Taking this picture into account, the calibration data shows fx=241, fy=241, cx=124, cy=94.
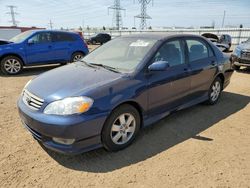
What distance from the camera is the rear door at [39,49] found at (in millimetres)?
8867

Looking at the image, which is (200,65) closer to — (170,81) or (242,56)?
(170,81)

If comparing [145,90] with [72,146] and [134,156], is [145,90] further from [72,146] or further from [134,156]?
[72,146]

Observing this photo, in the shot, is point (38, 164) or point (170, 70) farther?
point (170, 70)

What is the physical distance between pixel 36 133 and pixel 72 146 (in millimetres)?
551

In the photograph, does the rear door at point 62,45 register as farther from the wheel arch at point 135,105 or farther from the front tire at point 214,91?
the wheel arch at point 135,105

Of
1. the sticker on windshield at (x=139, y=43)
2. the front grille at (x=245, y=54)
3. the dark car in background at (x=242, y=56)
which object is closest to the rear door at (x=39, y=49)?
the sticker on windshield at (x=139, y=43)

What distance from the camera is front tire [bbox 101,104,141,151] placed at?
3.16 meters

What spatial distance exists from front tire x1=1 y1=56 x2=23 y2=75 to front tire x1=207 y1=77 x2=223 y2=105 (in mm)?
6802

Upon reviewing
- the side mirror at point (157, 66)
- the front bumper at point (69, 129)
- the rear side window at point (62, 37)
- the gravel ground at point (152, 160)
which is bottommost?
the gravel ground at point (152, 160)

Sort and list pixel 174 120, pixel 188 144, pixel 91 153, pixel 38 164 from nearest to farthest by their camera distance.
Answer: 1. pixel 38 164
2. pixel 91 153
3. pixel 188 144
4. pixel 174 120

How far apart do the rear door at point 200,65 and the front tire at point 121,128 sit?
1648 mm

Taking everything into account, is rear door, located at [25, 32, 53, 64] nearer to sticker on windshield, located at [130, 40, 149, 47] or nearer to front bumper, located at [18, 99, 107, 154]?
sticker on windshield, located at [130, 40, 149, 47]

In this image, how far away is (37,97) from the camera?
316cm

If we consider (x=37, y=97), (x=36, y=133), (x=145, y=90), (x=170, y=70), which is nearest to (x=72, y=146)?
(x=36, y=133)
